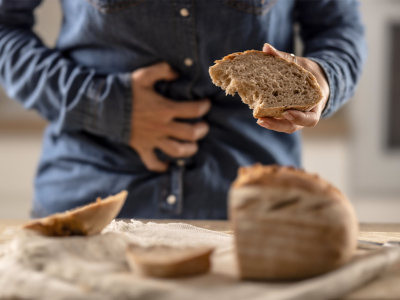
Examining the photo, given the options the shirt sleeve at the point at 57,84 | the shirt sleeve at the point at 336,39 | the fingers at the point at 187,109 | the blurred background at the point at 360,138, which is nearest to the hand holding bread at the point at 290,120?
the shirt sleeve at the point at 336,39

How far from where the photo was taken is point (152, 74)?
40.9 inches

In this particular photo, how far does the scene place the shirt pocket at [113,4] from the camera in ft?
3.34

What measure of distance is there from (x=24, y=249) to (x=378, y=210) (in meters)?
2.43

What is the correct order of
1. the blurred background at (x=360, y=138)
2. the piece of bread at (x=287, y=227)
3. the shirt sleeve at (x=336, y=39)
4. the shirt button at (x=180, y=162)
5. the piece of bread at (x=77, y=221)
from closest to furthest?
the piece of bread at (x=287, y=227), the piece of bread at (x=77, y=221), the shirt sleeve at (x=336, y=39), the shirt button at (x=180, y=162), the blurred background at (x=360, y=138)

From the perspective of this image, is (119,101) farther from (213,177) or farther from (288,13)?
(288,13)

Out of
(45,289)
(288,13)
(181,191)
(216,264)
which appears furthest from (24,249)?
(288,13)

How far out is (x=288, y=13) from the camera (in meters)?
1.13

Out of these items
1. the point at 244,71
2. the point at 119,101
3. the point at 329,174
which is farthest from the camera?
the point at 329,174

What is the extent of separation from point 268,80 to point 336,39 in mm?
466

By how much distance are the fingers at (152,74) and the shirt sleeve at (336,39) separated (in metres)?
0.34

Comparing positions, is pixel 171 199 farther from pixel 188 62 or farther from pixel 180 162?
pixel 188 62

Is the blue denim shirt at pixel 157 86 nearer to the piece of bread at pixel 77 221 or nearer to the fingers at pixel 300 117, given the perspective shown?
the fingers at pixel 300 117

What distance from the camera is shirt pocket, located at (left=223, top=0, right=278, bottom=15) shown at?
3.30 feet

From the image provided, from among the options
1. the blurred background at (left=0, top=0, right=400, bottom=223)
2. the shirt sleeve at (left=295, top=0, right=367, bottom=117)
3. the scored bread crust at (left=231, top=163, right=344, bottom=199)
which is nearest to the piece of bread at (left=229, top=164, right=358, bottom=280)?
the scored bread crust at (left=231, top=163, right=344, bottom=199)
